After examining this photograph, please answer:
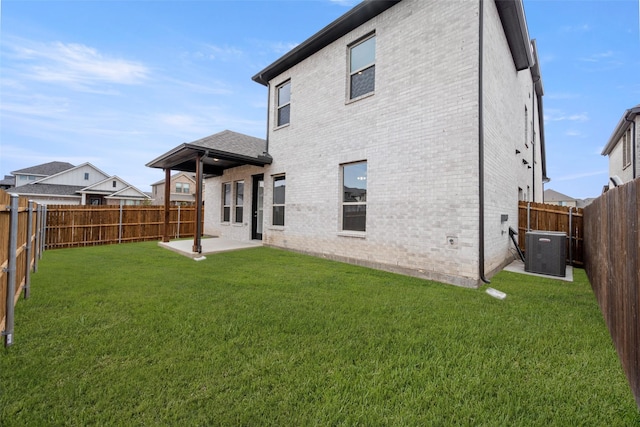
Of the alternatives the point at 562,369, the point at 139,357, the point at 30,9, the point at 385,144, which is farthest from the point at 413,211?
the point at 30,9

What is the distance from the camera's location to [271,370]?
7.66ft

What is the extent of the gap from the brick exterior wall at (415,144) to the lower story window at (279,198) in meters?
0.75

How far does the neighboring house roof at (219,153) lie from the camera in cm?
861

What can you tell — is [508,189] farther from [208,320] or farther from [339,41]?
[208,320]

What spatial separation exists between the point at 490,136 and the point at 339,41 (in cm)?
485

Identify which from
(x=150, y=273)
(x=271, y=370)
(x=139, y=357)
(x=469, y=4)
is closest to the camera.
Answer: (x=271, y=370)

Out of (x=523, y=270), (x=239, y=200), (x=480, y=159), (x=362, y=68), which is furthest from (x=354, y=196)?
(x=239, y=200)

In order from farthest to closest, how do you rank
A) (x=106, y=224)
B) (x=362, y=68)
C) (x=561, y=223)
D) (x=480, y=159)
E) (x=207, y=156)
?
(x=106, y=224) < (x=207, y=156) < (x=561, y=223) < (x=362, y=68) < (x=480, y=159)

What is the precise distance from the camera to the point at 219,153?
28.5 ft

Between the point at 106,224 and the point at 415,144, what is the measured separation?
12.3 meters

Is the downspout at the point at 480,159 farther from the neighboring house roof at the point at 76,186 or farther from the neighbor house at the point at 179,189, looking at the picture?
the neighboring house roof at the point at 76,186

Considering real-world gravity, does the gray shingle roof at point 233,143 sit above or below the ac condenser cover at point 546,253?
above

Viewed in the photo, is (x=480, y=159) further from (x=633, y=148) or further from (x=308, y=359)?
(x=633, y=148)

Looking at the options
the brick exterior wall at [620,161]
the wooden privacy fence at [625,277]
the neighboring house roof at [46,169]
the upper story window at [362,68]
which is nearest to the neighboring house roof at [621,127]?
the brick exterior wall at [620,161]
